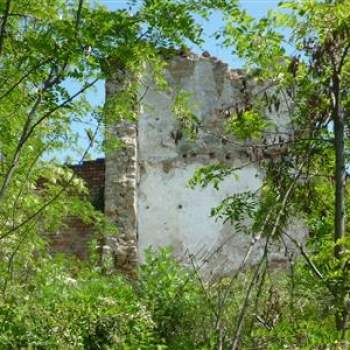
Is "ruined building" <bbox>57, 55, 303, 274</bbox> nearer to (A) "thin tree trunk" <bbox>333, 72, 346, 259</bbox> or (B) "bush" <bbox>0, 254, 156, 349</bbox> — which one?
(B) "bush" <bbox>0, 254, 156, 349</bbox>

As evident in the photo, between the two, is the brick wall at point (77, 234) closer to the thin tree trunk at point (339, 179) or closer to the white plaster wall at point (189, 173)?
the white plaster wall at point (189, 173)

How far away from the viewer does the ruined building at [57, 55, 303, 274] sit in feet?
30.9

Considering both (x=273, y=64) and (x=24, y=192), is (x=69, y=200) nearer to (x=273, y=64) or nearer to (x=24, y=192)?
(x=24, y=192)

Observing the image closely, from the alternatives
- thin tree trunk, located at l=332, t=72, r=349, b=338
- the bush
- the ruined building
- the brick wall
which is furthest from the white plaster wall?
thin tree trunk, located at l=332, t=72, r=349, b=338

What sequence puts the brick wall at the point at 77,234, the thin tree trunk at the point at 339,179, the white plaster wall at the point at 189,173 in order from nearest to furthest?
the thin tree trunk at the point at 339,179 < the white plaster wall at the point at 189,173 < the brick wall at the point at 77,234

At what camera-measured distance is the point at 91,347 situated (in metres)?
5.21

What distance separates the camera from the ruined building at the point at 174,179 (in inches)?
371

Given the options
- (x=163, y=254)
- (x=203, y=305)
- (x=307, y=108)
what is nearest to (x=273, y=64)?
(x=307, y=108)

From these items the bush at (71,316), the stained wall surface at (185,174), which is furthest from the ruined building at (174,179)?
the bush at (71,316)

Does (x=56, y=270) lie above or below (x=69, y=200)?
below

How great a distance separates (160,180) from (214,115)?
1221 mm

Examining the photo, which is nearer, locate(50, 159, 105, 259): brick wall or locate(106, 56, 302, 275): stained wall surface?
locate(106, 56, 302, 275): stained wall surface

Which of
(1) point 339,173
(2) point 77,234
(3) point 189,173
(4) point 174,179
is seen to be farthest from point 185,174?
(1) point 339,173

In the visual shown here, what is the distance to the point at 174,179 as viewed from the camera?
9797 mm
